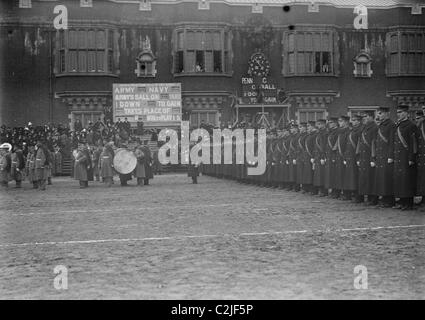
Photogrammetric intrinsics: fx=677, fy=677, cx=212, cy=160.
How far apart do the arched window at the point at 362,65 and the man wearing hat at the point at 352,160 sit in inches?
810

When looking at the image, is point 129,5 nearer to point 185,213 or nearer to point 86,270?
point 185,213

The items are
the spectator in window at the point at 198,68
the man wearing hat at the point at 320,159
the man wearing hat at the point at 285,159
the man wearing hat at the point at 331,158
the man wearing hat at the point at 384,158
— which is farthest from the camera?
the spectator in window at the point at 198,68

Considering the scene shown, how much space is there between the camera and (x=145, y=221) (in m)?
10.6

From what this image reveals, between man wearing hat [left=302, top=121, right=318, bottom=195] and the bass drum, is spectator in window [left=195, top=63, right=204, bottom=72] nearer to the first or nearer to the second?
the bass drum

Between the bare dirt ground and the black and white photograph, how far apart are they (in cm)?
4

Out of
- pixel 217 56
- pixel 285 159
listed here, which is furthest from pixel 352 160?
pixel 217 56

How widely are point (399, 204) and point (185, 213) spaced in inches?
161

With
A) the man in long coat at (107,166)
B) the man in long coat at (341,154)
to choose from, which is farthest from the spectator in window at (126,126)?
the man in long coat at (341,154)

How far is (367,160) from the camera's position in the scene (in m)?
13.4

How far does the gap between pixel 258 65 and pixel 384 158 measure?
68.4ft

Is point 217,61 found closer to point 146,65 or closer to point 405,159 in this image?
point 146,65

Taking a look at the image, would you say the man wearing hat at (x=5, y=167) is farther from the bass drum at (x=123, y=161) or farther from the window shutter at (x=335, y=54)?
the window shutter at (x=335, y=54)

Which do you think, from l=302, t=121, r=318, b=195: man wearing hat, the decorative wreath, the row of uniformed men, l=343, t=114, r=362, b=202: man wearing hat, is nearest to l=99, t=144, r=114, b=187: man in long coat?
the row of uniformed men

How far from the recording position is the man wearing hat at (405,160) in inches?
476
